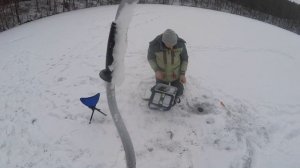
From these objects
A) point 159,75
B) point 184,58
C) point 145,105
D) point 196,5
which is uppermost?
point 184,58

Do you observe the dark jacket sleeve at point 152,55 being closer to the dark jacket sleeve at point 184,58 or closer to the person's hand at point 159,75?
the person's hand at point 159,75

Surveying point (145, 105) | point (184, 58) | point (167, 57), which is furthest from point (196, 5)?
point (167, 57)

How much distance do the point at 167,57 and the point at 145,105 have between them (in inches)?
39.1

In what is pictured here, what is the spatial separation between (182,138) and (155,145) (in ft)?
1.44

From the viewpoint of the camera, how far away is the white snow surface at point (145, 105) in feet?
16.3

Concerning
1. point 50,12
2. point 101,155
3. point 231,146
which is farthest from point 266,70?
point 50,12

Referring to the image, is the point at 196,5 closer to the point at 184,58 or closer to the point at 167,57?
the point at 184,58

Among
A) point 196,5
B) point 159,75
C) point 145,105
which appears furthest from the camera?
point 196,5

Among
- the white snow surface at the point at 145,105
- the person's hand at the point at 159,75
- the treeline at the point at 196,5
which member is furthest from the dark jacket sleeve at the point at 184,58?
the treeline at the point at 196,5

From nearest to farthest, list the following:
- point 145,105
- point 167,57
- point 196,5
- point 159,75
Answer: point 167,57
point 159,75
point 145,105
point 196,5

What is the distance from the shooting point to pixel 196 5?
1706cm

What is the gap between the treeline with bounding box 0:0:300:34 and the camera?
12906 millimetres

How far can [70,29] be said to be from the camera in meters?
9.23

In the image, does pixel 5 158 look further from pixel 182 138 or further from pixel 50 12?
pixel 50 12
